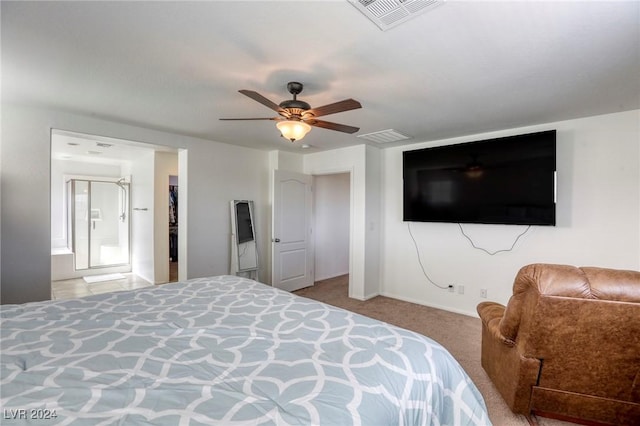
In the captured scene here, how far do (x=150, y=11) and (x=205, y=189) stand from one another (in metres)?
2.92

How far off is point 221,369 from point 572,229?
12.5 feet

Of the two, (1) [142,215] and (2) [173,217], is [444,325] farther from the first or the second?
(2) [173,217]

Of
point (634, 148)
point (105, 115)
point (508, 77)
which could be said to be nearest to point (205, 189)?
point (105, 115)

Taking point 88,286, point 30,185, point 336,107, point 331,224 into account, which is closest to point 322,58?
Answer: point 336,107

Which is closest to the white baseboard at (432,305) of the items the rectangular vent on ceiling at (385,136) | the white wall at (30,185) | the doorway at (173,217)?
the rectangular vent on ceiling at (385,136)

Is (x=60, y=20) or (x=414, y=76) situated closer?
(x=60, y=20)

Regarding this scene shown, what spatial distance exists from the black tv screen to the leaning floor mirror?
2.37 meters

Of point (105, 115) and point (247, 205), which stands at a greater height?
point (105, 115)

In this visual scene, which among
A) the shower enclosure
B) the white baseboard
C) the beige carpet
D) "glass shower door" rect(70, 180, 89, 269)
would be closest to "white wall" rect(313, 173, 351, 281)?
the beige carpet

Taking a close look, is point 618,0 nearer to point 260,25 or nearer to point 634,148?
point 260,25

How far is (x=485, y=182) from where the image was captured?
362cm

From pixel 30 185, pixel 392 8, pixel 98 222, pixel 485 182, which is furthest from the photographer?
pixel 98 222

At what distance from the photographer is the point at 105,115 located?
10.4ft

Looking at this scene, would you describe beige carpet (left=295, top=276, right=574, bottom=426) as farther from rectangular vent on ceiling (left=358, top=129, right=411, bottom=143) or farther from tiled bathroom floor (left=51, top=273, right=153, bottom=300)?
tiled bathroom floor (left=51, top=273, right=153, bottom=300)
